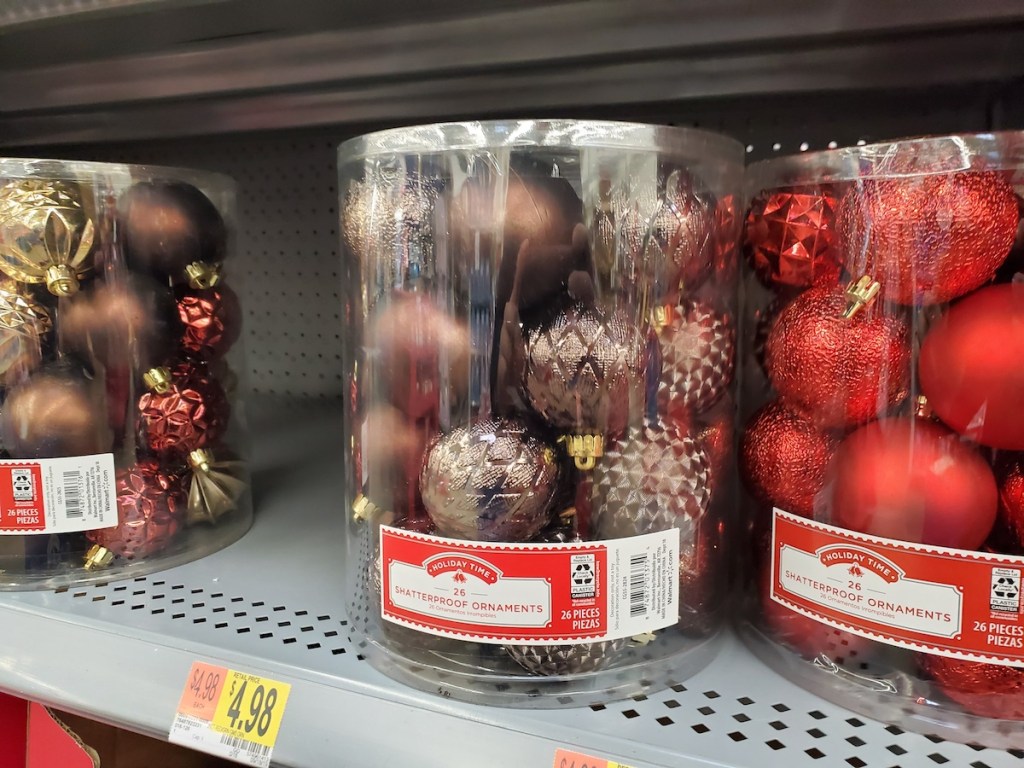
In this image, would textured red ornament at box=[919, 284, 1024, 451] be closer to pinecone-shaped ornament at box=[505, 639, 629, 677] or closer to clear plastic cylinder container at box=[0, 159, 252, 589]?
pinecone-shaped ornament at box=[505, 639, 629, 677]

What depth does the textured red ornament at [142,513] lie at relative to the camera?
68 cm

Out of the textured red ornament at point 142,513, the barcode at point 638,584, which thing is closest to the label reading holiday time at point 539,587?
the barcode at point 638,584

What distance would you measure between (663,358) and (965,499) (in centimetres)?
19

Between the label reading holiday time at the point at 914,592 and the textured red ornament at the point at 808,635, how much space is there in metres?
0.03

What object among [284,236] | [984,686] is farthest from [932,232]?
[284,236]

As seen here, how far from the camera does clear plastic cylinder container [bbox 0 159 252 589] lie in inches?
25.6

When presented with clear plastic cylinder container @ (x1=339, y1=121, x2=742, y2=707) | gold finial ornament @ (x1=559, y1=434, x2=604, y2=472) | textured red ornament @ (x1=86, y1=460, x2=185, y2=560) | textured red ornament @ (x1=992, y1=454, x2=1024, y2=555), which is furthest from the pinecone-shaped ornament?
textured red ornament @ (x1=86, y1=460, x2=185, y2=560)

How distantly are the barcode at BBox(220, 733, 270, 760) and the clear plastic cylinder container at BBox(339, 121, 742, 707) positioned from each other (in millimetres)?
89

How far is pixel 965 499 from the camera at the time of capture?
17.4 inches

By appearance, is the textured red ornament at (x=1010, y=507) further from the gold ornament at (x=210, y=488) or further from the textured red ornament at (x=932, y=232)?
the gold ornament at (x=210, y=488)

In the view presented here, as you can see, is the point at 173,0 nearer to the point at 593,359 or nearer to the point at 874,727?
the point at 593,359

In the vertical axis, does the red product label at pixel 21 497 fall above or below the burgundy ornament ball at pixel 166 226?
below

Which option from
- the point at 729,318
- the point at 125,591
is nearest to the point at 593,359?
the point at 729,318

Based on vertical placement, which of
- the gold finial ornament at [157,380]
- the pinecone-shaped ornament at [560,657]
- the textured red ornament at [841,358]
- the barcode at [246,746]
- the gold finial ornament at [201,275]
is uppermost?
the gold finial ornament at [201,275]
